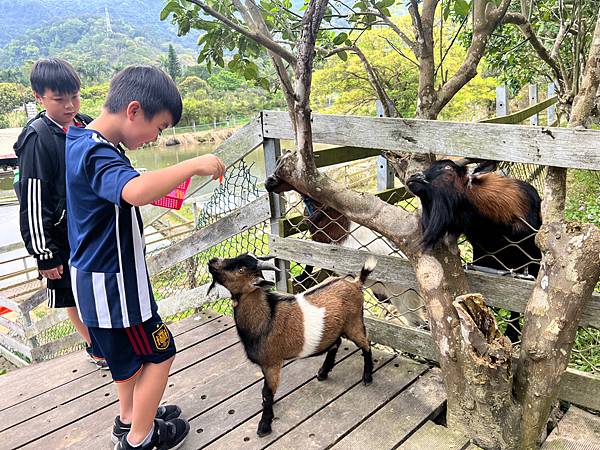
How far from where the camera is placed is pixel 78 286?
68.8 inches

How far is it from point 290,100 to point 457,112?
13103 millimetres

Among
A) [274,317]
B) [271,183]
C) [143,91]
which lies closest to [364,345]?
[274,317]

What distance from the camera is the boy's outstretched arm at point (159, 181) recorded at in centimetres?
145

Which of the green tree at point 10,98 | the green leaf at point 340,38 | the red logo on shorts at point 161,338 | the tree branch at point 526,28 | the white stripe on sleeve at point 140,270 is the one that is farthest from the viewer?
the green tree at point 10,98

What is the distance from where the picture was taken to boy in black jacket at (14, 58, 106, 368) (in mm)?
2391

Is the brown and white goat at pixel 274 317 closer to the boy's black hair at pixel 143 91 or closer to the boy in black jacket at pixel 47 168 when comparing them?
the boy's black hair at pixel 143 91

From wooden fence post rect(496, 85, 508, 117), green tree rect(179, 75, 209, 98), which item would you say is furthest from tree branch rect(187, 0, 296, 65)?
green tree rect(179, 75, 209, 98)

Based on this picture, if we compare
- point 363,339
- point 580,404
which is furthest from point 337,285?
point 580,404

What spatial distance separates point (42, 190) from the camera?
7.87 feet

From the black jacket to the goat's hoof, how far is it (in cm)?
135

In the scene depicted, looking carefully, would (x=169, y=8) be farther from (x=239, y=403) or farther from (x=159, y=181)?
(x=239, y=403)

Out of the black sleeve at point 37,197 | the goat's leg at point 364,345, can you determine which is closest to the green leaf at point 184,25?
the black sleeve at point 37,197

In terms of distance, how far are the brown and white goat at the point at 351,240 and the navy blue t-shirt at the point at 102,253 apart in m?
1.12

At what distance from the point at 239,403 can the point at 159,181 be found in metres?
1.20
